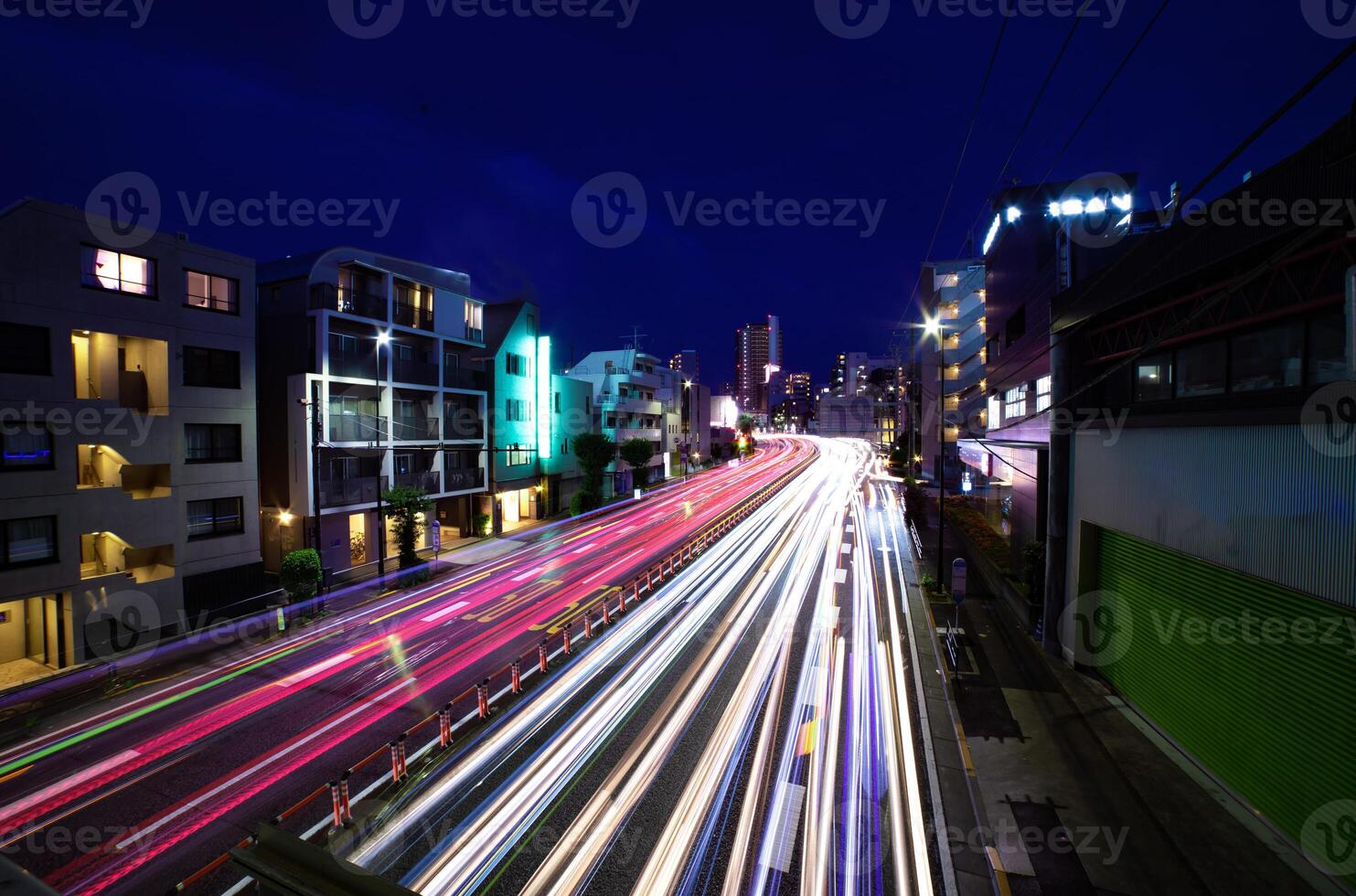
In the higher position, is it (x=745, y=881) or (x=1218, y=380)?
(x=1218, y=380)

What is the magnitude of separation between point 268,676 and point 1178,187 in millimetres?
32614

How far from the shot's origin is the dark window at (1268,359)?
7980 mm

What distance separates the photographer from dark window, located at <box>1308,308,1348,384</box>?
728 centimetres

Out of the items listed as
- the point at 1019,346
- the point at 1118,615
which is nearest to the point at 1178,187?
the point at 1019,346

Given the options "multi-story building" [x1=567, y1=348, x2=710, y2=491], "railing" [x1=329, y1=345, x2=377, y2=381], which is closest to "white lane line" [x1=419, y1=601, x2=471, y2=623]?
"railing" [x1=329, y1=345, x2=377, y2=381]

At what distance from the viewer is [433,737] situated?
10.6 meters

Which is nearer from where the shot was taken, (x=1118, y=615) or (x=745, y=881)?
(x=745, y=881)

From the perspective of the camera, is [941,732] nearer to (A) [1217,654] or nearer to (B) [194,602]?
(A) [1217,654]

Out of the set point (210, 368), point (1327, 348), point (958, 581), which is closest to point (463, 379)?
point (210, 368)

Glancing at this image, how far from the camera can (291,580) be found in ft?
61.2

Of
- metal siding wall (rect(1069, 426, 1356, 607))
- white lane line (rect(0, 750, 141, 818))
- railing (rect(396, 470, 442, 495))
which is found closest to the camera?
metal siding wall (rect(1069, 426, 1356, 607))

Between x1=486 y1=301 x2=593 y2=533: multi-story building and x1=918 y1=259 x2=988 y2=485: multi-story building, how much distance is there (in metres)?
35.0

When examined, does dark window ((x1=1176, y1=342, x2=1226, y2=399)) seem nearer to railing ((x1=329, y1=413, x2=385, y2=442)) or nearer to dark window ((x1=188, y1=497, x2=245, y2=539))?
railing ((x1=329, y1=413, x2=385, y2=442))

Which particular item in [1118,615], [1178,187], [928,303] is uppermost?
[928,303]
